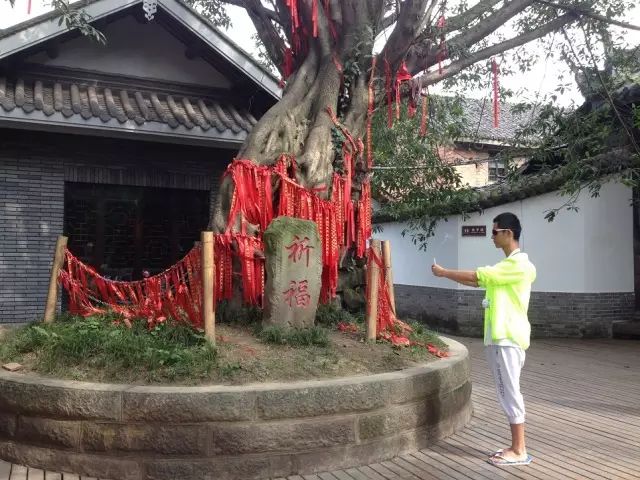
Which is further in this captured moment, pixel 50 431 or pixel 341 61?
pixel 341 61

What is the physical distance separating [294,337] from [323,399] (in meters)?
0.97

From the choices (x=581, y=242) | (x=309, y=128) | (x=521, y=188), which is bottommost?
(x=581, y=242)

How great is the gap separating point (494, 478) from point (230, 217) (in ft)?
10.4

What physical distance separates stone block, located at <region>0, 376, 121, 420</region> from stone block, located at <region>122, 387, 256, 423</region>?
12 cm

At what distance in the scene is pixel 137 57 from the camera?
28.7 feet

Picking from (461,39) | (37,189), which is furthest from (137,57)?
(461,39)

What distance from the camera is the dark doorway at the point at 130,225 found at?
342 inches

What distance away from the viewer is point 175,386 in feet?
13.5

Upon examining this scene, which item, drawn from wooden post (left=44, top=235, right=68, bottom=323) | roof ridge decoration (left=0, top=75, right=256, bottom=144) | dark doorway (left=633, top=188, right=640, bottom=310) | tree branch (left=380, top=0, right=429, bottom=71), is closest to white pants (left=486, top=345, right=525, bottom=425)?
wooden post (left=44, top=235, right=68, bottom=323)

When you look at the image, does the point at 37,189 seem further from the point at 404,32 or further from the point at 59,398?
the point at 404,32

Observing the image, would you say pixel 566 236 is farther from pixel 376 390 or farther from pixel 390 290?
pixel 376 390

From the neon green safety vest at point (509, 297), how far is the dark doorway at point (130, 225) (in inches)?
236

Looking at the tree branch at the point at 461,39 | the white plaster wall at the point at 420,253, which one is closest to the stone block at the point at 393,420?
the tree branch at the point at 461,39

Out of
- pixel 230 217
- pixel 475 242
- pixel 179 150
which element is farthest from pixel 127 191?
pixel 475 242
